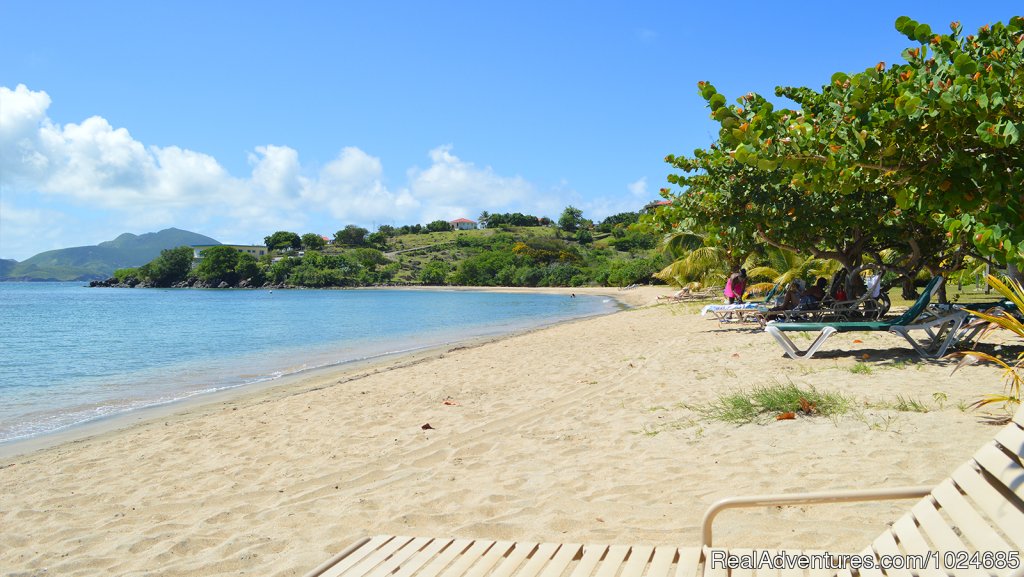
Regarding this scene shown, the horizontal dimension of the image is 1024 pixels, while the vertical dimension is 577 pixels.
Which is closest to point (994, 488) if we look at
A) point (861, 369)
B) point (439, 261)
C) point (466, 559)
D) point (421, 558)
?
point (466, 559)

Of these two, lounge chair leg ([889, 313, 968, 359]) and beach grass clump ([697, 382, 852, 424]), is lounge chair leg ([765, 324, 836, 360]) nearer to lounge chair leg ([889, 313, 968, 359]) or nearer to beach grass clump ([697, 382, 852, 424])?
lounge chair leg ([889, 313, 968, 359])

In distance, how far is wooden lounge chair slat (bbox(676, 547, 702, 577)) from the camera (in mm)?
2357

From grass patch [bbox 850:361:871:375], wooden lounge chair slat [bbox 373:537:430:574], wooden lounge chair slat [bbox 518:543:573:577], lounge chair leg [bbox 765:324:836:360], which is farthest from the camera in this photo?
lounge chair leg [bbox 765:324:836:360]

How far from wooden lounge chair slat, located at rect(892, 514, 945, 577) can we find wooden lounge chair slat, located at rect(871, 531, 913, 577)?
0.06 feet

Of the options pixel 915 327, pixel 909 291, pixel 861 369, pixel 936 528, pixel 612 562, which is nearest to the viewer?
pixel 936 528

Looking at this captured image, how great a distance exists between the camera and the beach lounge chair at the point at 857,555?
72.5 inches

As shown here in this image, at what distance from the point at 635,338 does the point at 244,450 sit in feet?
34.7

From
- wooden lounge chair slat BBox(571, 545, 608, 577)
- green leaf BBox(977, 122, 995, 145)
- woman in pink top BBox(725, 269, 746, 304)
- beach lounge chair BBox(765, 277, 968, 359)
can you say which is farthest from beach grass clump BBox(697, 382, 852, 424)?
woman in pink top BBox(725, 269, 746, 304)

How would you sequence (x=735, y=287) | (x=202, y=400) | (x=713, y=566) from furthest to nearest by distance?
(x=735, y=287)
(x=202, y=400)
(x=713, y=566)

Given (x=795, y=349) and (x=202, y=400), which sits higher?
(x=795, y=349)

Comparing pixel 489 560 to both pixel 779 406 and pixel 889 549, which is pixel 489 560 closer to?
pixel 889 549

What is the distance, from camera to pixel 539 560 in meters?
2.56

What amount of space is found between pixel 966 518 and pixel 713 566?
0.83 m

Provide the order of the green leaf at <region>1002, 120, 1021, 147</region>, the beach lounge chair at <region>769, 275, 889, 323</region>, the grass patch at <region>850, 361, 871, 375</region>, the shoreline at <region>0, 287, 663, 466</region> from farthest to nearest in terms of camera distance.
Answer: the beach lounge chair at <region>769, 275, 889, 323</region>
the shoreline at <region>0, 287, 663, 466</region>
the grass patch at <region>850, 361, 871, 375</region>
the green leaf at <region>1002, 120, 1021, 147</region>
